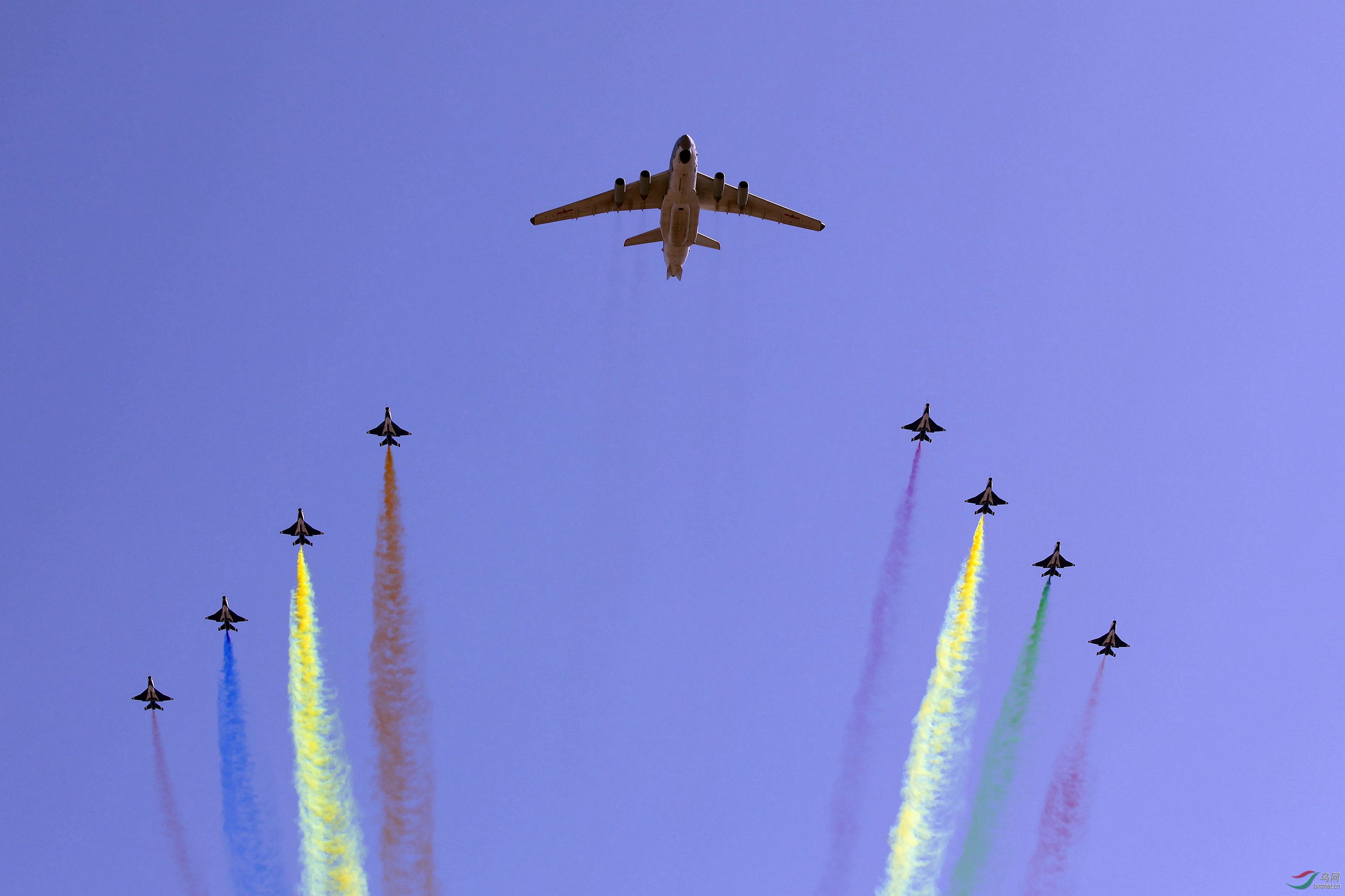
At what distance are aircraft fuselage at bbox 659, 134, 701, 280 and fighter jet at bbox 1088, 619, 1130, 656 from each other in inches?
984

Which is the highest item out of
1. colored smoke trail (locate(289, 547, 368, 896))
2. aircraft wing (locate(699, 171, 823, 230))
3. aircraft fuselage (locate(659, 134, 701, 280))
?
aircraft wing (locate(699, 171, 823, 230))

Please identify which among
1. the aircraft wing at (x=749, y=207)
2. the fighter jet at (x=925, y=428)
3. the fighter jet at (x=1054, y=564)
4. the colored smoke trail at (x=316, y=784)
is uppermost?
the aircraft wing at (x=749, y=207)

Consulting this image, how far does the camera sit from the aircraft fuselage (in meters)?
41.2

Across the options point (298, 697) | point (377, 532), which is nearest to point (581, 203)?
point (377, 532)

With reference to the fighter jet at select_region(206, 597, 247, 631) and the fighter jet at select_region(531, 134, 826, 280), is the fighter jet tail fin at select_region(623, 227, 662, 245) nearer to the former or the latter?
the fighter jet at select_region(531, 134, 826, 280)

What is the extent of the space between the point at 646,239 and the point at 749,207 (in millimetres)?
5174

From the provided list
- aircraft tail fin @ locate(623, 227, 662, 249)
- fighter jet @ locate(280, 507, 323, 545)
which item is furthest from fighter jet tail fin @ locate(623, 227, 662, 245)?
fighter jet @ locate(280, 507, 323, 545)

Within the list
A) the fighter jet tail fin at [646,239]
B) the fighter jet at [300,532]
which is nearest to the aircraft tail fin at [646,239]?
the fighter jet tail fin at [646,239]

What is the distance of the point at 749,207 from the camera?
48.1 m

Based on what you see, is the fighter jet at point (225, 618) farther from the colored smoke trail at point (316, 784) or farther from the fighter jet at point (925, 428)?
the fighter jet at point (925, 428)

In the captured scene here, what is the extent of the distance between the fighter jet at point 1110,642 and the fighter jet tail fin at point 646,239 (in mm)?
25003

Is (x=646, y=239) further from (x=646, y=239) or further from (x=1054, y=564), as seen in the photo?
(x=1054, y=564)

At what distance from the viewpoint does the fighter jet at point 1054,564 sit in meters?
44.9

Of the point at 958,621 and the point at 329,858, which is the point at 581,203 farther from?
the point at 329,858
